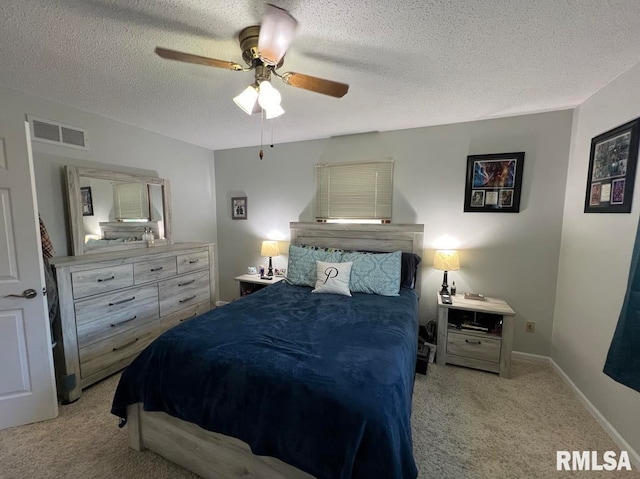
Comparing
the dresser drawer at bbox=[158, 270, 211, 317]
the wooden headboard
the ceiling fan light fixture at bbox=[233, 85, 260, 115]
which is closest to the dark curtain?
the wooden headboard

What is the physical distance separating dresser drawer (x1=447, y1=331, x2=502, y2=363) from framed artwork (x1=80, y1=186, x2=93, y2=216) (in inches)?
145

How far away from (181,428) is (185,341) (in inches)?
18.2

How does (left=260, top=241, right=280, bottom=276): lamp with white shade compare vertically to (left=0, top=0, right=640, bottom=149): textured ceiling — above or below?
below

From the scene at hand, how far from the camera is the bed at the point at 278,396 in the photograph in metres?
1.08

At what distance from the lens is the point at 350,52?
1.59 m

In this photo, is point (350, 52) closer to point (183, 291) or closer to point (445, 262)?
point (445, 262)

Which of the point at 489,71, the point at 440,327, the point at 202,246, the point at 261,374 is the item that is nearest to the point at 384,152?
the point at 489,71

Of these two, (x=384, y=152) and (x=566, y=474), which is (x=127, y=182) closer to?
(x=384, y=152)

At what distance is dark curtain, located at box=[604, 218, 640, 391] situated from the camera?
1461mm

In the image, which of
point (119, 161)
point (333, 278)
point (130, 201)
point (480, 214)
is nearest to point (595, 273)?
point (480, 214)

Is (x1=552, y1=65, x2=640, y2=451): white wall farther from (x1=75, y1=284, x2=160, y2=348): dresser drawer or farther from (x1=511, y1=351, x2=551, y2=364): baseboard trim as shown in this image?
(x1=75, y1=284, x2=160, y2=348): dresser drawer

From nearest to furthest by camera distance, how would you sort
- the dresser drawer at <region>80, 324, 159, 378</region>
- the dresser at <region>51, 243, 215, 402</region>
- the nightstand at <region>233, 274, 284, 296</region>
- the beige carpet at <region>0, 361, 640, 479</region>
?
the beige carpet at <region>0, 361, 640, 479</region>
the dresser at <region>51, 243, 215, 402</region>
the dresser drawer at <region>80, 324, 159, 378</region>
the nightstand at <region>233, 274, 284, 296</region>

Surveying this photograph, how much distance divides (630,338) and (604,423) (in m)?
0.81

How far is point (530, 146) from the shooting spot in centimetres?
255
